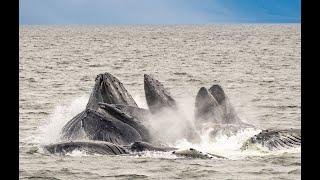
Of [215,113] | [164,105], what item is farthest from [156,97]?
[215,113]

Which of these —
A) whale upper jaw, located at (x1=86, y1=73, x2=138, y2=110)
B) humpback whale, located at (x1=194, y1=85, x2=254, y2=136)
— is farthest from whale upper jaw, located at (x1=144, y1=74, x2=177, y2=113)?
humpback whale, located at (x1=194, y1=85, x2=254, y2=136)

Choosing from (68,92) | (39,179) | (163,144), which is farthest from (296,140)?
(68,92)

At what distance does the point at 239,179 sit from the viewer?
10133 millimetres

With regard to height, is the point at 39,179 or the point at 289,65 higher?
the point at 289,65

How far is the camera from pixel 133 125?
13172 millimetres

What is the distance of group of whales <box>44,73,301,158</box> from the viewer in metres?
12.4

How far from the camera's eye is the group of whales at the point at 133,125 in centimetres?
1243

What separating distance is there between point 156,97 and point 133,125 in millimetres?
1165

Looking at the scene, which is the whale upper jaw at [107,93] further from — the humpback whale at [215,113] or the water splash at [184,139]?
the humpback whale at [215,113]

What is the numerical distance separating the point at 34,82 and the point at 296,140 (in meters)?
18.3

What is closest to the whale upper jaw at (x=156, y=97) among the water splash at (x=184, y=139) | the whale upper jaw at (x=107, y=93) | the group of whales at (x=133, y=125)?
the group of whales at (x=133, y=125)

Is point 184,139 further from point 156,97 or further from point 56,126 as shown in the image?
point 56,126

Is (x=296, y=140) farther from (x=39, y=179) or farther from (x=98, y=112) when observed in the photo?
(x=39, y=179)
